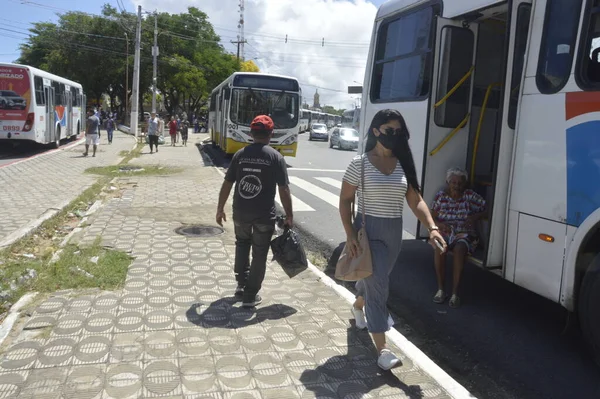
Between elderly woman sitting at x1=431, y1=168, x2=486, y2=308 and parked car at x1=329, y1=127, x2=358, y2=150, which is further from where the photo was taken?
parked car at x1=329, y1=127, x2=358, y2=150

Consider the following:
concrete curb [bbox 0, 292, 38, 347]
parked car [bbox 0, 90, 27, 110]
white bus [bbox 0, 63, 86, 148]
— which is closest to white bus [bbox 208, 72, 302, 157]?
white bus [bbox 0, 63, 86, 148]

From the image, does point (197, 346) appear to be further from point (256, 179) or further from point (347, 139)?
point (347, 139)

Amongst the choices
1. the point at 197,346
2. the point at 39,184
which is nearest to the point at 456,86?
the point at 197,346

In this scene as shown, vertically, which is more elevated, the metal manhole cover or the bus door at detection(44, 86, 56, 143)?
the bus door at detection(44, 86, 56, 143)

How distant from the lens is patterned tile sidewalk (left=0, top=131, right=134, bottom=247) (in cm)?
850

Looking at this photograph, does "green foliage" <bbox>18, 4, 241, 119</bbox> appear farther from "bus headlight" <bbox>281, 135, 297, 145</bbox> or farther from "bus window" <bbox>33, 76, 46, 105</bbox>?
"bus headlight" <bbox>281, 135, 297, 145</bbox>

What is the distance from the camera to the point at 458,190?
17.2 ft

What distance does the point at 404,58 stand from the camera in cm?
610

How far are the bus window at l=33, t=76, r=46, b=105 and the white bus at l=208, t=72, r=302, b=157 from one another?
6.92m

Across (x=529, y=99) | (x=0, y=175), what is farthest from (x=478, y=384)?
(x=0, y=175)

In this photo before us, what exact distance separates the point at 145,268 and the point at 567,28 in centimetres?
467

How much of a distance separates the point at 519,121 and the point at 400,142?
141 centimetres

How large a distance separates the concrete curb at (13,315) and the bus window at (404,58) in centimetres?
442

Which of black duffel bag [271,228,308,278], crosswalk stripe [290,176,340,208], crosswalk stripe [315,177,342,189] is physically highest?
black duffel bag [271,228,308,278]
